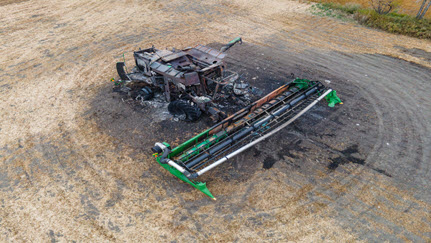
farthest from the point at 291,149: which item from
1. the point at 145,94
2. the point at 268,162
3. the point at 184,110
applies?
the point at 145,94

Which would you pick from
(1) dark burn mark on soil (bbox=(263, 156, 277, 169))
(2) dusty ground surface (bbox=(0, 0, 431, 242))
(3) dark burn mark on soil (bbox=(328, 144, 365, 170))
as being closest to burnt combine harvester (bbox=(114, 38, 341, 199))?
(2) dusty ground surface (bbox=(0, 0, 431, 242))

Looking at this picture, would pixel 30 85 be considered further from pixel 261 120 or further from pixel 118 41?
pixel 261 120

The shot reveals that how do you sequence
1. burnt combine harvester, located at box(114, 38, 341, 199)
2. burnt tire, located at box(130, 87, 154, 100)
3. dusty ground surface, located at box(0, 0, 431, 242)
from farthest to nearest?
burnt tire, located at box(130, 87, 154, 100), burnt combine harvester, located at box(114, 38, 341, 199), dusty ground surface, located at box(0, 0, 431, 242)

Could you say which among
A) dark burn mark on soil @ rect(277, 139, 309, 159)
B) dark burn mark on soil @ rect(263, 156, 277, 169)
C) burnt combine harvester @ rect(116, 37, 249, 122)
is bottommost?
dark burn mark on soil @ rect(277, 139, 309, 159)

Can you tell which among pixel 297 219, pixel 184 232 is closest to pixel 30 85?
pixel 184 232

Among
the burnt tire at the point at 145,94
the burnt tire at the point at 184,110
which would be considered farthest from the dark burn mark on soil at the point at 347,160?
the burnt tire at the point at 145,94

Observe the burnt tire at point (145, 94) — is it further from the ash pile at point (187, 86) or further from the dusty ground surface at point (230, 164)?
the dusty ground surface at point (230, 164)

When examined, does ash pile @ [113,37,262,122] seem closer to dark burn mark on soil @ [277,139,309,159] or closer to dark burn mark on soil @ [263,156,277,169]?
dark burn mark on soil @ [263,156,277,169]

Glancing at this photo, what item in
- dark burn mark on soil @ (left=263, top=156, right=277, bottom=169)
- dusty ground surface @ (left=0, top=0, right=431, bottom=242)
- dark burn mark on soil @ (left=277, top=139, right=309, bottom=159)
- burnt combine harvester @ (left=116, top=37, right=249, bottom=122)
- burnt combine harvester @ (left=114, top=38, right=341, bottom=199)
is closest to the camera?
dusty ground surface @ (left=0, top=0, right=431, bottom=242)
